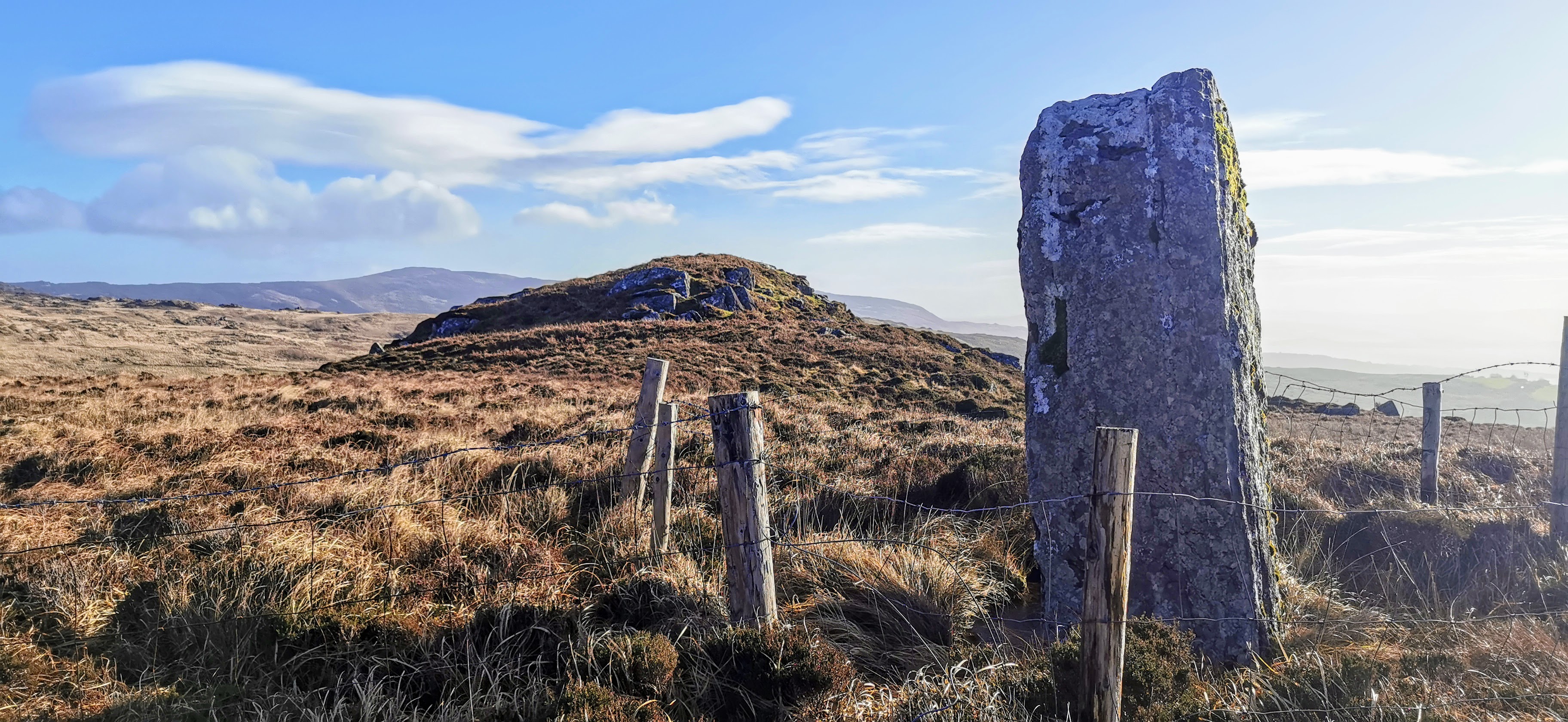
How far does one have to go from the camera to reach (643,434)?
5703mm

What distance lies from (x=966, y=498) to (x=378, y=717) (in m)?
5.07

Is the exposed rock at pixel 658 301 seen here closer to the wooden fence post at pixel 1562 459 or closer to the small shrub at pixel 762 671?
the wooden fence post at pixel 1562 459

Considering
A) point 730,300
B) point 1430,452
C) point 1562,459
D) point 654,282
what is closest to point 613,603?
point 1562,459

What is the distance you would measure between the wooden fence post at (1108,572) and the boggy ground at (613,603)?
24cm

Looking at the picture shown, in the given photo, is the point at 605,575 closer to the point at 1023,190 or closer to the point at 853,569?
the point at 853,569

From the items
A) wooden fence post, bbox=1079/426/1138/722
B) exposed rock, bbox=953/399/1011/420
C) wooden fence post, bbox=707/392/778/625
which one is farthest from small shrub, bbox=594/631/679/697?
exposed rock, bbox=953/399/1011/420

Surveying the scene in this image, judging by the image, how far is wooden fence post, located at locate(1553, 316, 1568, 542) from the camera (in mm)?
6141

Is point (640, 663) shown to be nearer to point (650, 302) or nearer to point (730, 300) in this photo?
point (650, 302)

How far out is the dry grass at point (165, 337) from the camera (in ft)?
102

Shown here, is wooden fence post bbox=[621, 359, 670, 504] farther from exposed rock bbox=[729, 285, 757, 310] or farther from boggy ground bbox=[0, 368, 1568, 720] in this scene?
exposed rock bbox=[729, 285, 757, 310]

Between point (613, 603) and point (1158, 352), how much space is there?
130 inches

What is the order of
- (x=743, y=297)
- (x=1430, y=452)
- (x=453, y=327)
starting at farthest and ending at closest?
(x=743, y=297) → (x=453, y=327) → (x=1430, y=452)

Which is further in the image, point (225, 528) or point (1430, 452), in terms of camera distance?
point (1430, 452)

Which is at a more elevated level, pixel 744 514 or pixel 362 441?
pixel 744 514
